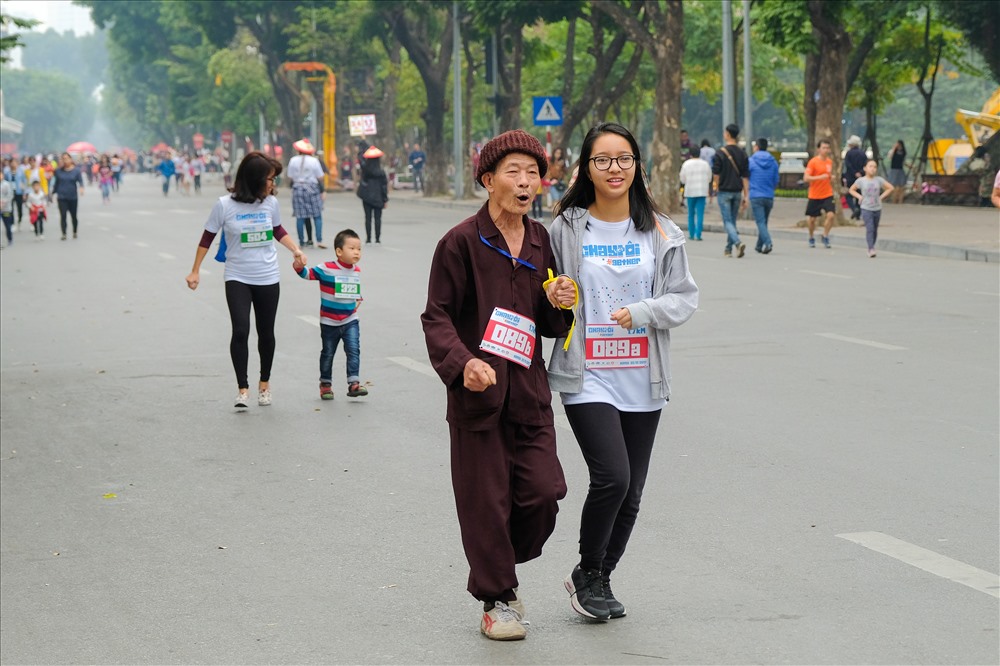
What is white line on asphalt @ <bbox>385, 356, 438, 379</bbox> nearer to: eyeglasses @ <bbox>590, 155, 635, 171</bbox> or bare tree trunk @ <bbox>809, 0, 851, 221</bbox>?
eyeglasses @ <bbox>590, 155, 635, 171</bbox>

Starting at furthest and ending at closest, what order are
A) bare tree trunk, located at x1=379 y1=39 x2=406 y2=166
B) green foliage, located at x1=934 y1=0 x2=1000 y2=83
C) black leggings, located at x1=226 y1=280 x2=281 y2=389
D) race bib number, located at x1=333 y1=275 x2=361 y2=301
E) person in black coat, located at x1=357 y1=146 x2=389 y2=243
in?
bare tree trunk, located at x1=379 y1=39 x2=406 y2=166 → green foliage, located at x1=934 y1=0 x2=1000 y2=83 → person in black coat, located at x1=357 y1=146 x2=389 y2=243 → race bib number, located at x1=333 y1=275 x2=361 y2=301 → black leggings, located at x1=226 y1=280 x2=281 y2=389

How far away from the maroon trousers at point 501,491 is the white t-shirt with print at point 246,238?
5.43 meters

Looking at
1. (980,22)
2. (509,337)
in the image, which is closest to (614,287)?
(509,337)

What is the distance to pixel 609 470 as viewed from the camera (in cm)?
513

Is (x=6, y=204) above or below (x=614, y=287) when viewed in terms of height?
below

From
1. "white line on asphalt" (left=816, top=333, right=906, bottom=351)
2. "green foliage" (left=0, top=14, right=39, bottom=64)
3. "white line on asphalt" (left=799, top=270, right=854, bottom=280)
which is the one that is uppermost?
"green foliage" (left=0, top=14, right=39, bottom=64)

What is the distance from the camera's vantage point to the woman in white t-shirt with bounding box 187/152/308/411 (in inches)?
408

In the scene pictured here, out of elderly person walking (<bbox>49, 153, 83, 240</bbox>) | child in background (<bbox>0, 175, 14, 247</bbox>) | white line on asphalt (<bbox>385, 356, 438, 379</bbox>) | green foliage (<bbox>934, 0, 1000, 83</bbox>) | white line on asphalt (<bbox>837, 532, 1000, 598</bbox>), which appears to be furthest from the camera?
green foliage (<bbox>934, 0, 1000, 83</bbox>)

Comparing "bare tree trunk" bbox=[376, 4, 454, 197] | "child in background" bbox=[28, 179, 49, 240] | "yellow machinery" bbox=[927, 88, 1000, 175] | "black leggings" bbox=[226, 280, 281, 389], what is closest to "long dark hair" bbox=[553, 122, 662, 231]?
"black leggings" bbox=[226, 280, 281, 389]

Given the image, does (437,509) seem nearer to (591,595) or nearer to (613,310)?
(591,595)

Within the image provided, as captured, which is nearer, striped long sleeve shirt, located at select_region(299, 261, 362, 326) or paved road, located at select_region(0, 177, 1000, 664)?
paved road, located at select_region(0, 177, 1000, 664)

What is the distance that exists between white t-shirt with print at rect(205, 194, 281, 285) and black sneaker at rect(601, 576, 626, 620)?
5418mm

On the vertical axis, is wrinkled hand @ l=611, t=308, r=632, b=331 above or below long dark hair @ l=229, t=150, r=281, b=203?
below

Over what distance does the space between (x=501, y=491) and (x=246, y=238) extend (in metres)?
5.62
